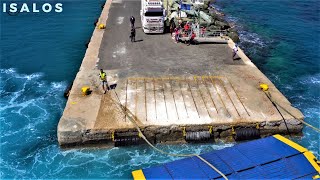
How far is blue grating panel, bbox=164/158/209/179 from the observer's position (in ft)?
54.6

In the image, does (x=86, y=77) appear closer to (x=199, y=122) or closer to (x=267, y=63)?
(x=199, y=122)

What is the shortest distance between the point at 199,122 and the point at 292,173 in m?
7.22

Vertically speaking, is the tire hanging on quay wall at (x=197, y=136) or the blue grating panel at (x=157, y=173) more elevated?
the blue grating panel at (x=157, y=173)

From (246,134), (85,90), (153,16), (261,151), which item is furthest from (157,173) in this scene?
(153,16)

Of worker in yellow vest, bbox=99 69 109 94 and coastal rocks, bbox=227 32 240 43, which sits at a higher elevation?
coastal rocks, bbox=227 32 240 43

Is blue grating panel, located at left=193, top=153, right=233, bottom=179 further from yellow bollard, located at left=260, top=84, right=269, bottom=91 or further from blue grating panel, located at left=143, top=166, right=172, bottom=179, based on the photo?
yellow bollard, located at left=260, top=84, right=269, bottom=91

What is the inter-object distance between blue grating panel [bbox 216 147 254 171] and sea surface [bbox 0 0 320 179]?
4429 mm

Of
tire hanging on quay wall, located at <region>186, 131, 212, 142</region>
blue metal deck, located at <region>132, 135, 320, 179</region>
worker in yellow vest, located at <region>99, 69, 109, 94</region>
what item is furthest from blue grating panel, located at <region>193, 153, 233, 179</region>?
worker in yellow vest, located at <region>99, 69, 109, 94</region>

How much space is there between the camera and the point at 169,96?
25.0m

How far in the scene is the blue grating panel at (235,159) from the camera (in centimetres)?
1727

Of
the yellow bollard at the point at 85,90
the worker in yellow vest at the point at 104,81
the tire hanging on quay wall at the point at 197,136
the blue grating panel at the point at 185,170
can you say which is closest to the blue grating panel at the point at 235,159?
the blue grating panel at the point at 185,170

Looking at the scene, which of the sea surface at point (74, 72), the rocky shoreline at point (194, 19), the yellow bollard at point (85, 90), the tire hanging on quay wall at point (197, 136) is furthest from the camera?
the rocky shoreline at point (194, 19)

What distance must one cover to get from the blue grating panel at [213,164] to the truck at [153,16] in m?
20.5

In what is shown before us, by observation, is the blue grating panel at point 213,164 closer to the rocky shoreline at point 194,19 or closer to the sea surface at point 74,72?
the sea surface at point 74,72
